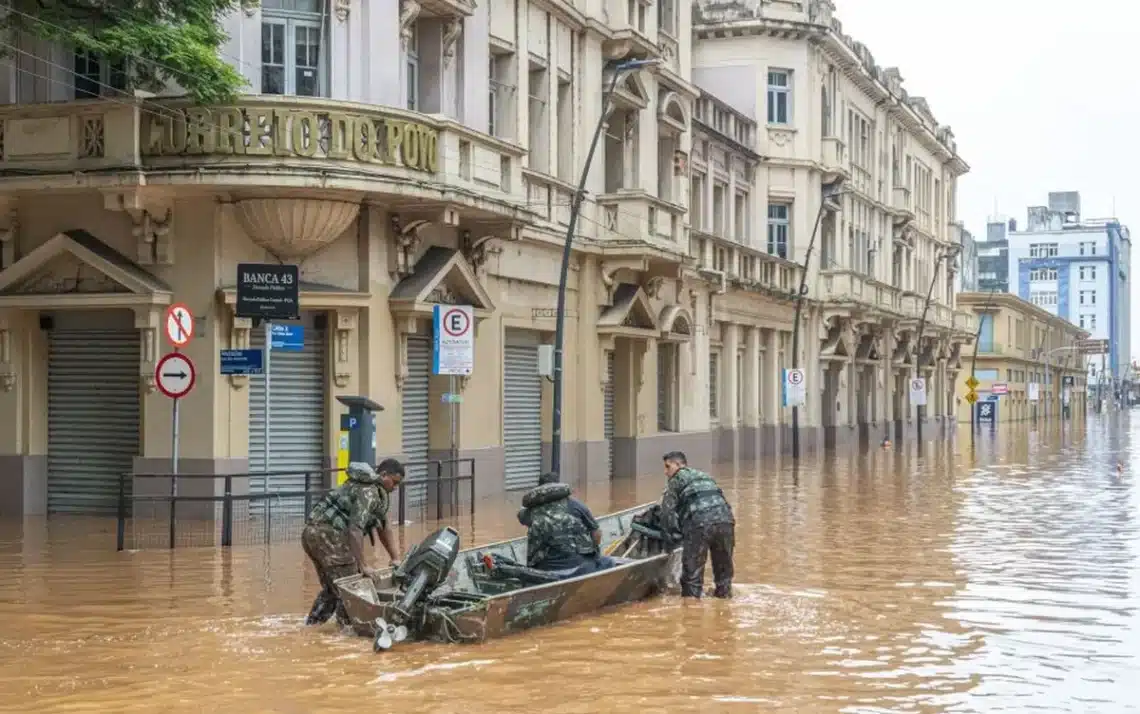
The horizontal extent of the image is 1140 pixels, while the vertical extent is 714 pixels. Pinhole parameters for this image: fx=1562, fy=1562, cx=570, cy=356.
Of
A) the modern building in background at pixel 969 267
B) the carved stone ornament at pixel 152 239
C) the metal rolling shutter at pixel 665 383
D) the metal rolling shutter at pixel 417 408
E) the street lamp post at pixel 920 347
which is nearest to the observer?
the carved stone ornament at pixel 152 239

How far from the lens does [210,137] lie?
21.7 m

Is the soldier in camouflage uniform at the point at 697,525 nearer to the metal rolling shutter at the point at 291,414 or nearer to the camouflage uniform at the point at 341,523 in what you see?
the camouflage uniform at the point at 341,523

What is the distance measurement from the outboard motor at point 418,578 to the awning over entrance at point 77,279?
10826 mm

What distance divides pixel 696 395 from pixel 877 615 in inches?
1024

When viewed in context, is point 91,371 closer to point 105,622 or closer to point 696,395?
point 105,622

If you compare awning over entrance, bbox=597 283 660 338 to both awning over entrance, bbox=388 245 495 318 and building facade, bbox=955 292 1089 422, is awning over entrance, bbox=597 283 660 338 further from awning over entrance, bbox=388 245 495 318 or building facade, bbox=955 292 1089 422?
building facade, bbox=955 292 1089 422

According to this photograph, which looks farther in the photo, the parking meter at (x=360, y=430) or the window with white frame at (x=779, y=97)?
the window with white frame at (x=779, y=97)

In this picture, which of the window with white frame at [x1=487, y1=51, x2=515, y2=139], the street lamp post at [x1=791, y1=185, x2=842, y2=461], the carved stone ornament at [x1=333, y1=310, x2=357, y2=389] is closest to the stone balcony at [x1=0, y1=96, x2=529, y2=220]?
the carved stone ornament at [x1=333, y1=310, x2=357, y2=389]

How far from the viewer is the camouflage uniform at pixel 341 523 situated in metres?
13.6

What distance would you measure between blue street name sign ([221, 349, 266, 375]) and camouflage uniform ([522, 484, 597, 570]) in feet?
23.7

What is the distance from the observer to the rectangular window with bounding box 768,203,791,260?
51969 mm

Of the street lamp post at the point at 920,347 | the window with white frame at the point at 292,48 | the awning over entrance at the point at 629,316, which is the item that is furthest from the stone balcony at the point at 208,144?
the street lamp post at the point at 920,347

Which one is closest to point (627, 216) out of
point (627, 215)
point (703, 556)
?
point (627, 215)

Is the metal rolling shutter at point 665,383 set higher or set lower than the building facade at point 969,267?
lower
